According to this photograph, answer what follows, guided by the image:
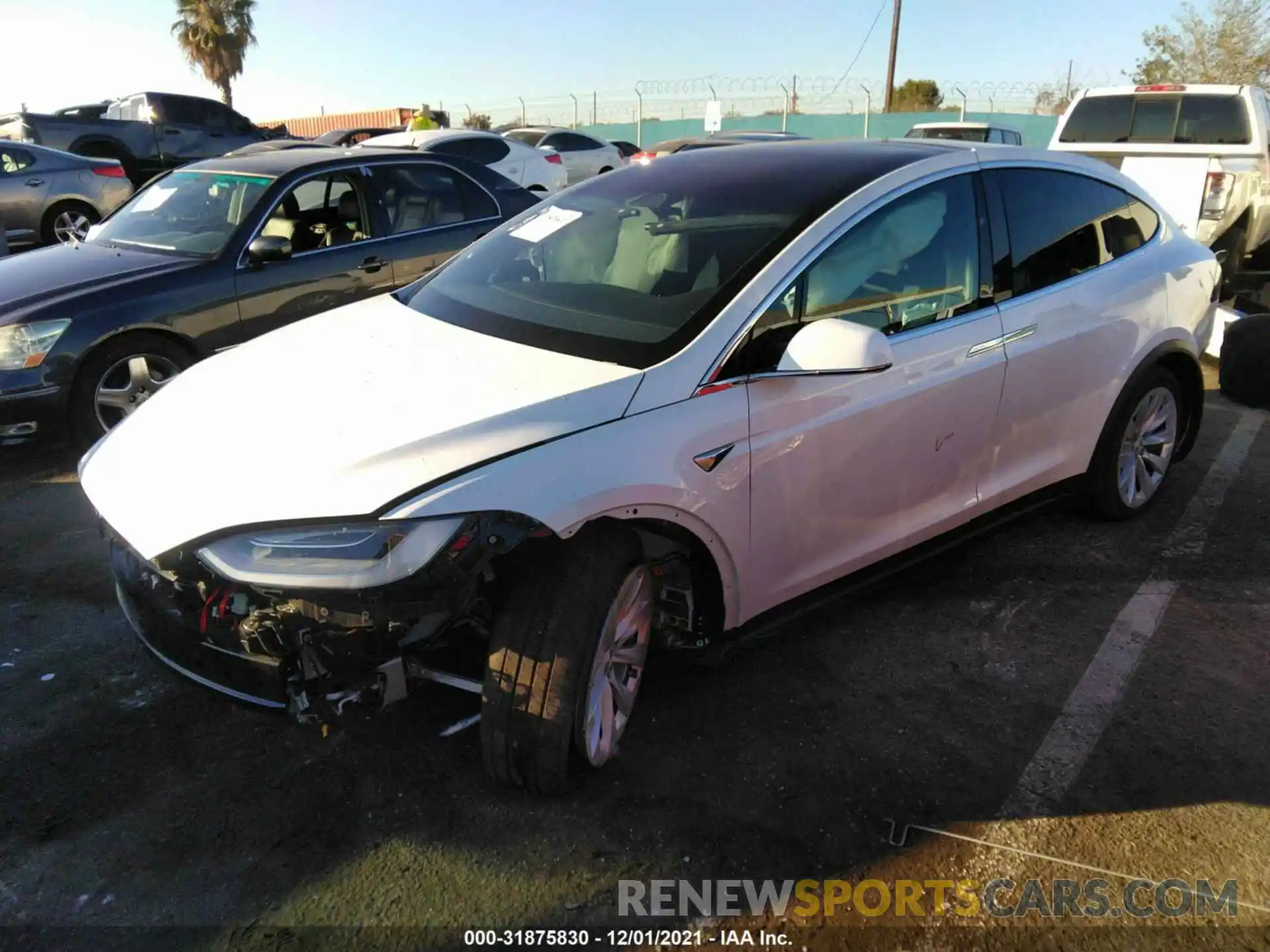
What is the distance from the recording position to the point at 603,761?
2.67 m

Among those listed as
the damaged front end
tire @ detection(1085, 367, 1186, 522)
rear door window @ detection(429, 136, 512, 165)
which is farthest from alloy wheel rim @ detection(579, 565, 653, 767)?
→ rear door window @ detection(429, 136, 512, 165)

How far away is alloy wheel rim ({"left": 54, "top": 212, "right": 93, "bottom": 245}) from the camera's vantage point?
10.8m

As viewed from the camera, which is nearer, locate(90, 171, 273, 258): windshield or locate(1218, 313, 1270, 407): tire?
locate(90, 171, 273, 258): windshield

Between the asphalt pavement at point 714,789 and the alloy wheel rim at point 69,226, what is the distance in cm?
882

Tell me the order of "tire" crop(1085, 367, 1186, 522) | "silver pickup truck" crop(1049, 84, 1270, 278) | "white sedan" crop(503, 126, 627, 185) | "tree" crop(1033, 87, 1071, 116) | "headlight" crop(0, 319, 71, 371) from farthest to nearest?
"tree" crop(1033, 87, 1071, 116) → "white sedan" crop(503, 126, 627, 185) → "silver pickup truck" crop(1049, 84, 1270, 278) → "headlight" crop(0, 319, 71, 371) → "tire" crop(1085, 367, 1186, 522)

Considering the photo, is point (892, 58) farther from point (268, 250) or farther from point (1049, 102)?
point (268, 250)

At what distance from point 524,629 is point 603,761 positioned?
563 mm

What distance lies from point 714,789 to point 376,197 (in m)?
4.76

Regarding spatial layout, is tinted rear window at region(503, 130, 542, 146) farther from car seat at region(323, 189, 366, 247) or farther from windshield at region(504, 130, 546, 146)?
car seat at region(323, 189, 366, 247)

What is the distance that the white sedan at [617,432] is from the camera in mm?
2246

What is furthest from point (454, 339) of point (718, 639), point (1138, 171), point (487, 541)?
point (1138, 171)

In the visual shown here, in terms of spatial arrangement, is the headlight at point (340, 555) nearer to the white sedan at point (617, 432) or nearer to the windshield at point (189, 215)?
the white sedan at point (617, 432)

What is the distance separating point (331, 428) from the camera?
7.95 ft

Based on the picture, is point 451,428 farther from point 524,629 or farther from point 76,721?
point 76,721
